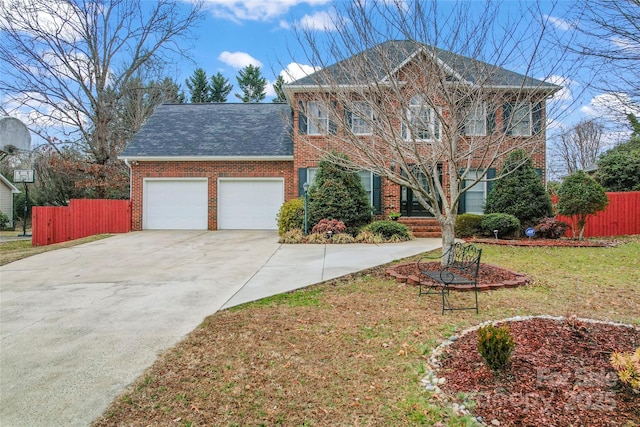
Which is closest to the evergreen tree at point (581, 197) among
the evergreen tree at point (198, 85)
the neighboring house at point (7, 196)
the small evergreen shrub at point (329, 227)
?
the small evergreen shrub at point (329, 227)

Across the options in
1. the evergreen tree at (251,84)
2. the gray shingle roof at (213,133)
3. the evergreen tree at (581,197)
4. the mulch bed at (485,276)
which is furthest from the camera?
the evergreen tree at (251,84)

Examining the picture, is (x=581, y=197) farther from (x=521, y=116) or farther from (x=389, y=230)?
(x=521, y=116)

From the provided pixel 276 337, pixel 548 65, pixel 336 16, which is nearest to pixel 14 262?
pixel 276 337

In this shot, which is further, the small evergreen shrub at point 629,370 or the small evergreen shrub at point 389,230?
the small evergreen shrub at point 389,230

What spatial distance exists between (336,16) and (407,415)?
547cm

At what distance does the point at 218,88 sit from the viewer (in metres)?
34.7

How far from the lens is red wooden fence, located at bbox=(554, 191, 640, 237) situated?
1351 centimetres

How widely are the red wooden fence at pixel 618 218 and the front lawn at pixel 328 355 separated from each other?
8463 millimetres

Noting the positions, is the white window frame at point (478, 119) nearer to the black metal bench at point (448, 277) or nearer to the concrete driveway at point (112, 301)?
the black metal bench at point (448, 277)

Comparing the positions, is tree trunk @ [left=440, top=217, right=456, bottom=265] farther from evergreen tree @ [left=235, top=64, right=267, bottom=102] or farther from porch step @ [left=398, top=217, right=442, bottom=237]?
evergreen tree @ [left=235, top=64, right=267, bottom=102]

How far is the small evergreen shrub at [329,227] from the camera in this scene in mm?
12023

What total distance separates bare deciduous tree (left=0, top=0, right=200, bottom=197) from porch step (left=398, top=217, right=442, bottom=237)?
618 inches

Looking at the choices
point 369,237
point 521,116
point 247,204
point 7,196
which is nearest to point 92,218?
point 247,204

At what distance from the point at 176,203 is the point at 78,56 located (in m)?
10.2
